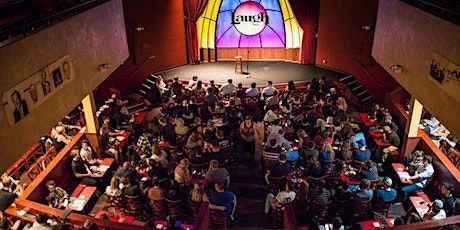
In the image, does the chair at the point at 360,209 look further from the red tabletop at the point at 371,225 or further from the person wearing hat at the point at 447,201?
the person wearing hat at the point at 447,201

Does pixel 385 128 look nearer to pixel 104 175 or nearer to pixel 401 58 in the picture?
pixel 401 58

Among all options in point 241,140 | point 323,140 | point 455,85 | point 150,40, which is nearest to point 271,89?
point 241,140

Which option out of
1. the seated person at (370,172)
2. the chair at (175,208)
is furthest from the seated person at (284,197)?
the chair at (175,208)

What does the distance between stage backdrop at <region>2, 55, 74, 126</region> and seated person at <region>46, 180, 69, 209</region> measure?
8.39 feet

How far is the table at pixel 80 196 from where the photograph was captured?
9703 mm

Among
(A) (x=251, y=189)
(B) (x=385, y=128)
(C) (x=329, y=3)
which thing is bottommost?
(A) (x=251, y=189)

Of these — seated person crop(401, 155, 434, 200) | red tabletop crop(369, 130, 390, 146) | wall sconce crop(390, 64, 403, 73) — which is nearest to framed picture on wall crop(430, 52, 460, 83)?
wall sconce crop(390, 64, 403, 73)

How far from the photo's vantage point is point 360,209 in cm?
920

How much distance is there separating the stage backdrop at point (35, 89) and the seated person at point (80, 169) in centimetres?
274

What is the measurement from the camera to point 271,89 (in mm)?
13797

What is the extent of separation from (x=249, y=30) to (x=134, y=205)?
10.3 m

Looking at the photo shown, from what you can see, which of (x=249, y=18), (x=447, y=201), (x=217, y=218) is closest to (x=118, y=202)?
(x=217, y=218)

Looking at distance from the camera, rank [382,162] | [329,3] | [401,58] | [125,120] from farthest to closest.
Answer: [329,3], [125,120], [382,162], [401,58]

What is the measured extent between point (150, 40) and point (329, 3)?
711cm
